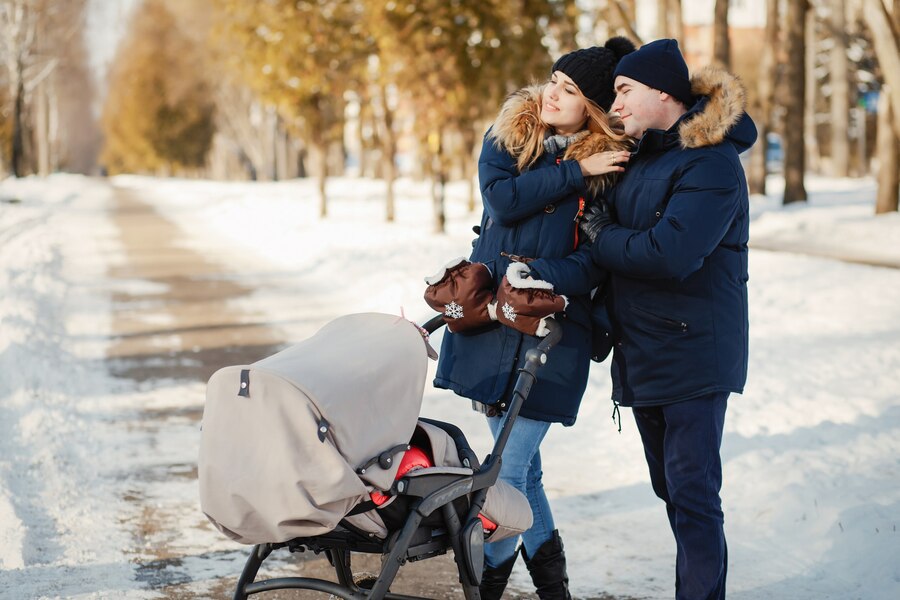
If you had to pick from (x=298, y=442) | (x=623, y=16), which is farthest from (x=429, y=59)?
(x=298, y=442)

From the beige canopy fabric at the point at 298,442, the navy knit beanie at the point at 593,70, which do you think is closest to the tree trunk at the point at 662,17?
the navy knit beanie at the point at 593,70

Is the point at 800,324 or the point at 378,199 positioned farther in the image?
the point at 378,199

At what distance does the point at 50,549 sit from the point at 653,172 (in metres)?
3.06

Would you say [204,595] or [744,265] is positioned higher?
[744,265]

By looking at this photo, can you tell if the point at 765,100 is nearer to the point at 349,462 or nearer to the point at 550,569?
the point at 550,569

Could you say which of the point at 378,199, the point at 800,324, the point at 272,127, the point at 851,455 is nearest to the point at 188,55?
the point at 272,127

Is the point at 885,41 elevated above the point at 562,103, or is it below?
above

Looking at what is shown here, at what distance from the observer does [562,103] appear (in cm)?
365

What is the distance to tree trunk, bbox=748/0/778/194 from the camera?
27.6 m

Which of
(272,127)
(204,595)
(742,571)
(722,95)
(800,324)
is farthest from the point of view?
(272,127)

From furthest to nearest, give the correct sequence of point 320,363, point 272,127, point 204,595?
point 272,127, point 204,595, point 320,363

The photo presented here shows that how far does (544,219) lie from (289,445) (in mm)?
1209

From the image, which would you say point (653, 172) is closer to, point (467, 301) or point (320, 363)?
point (467, 301)

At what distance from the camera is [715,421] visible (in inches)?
144
